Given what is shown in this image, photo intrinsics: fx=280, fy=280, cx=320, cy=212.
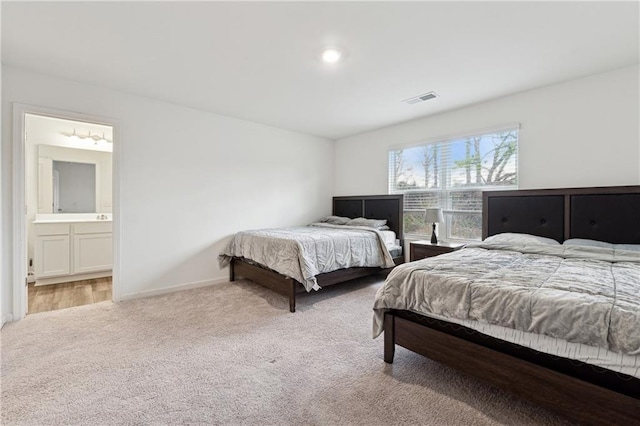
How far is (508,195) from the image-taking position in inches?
126

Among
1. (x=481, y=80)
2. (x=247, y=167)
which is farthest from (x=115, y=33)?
(x=481, y=80)

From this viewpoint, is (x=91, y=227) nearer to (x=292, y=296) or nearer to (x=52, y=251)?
(x=52, y=251)

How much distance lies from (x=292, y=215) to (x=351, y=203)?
1.09 m

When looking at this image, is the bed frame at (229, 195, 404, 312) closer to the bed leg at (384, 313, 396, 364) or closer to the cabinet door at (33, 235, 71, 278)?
the bed leg at (384, 313, 396, 364)

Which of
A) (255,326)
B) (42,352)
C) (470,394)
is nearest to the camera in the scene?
(470,394)

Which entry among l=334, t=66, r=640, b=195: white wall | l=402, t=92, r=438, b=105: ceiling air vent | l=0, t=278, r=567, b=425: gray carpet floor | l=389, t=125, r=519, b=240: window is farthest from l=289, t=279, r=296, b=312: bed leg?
l=334, t=66, r=640, b=195: white wall

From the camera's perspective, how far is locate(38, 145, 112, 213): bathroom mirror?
4.15 meters

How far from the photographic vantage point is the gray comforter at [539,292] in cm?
118

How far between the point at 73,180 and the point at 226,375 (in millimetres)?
4434

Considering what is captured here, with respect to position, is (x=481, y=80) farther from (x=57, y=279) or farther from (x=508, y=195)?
(x=57, y=279)

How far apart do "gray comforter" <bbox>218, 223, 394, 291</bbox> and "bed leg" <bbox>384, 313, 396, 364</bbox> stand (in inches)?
43.3

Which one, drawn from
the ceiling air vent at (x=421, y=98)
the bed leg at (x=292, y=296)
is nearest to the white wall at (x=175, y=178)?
the bed leg at (x=292, y=296)

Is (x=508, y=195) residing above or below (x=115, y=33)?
below

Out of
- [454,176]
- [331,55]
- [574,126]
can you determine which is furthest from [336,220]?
[574,126]
